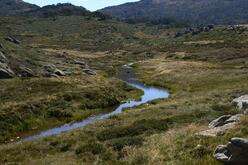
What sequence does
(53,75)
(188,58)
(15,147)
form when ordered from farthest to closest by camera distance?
1. (188,58)
2. (53,75)
3. (15,147)

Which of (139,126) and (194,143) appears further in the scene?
(139,126)

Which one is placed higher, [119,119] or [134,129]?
[134,129]

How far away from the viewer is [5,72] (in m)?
70.6

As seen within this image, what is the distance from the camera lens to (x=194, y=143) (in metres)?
23.2

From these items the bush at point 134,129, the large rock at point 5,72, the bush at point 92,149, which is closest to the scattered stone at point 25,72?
the large rock at point 5,72

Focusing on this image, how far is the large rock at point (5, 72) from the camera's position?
69.9 metres

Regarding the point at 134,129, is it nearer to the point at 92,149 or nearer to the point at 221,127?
the point at 92,149

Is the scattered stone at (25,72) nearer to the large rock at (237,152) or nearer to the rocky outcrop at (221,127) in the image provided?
the rocky outcrop at (221,127)

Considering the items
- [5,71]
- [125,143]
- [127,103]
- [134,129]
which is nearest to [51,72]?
[5,71]

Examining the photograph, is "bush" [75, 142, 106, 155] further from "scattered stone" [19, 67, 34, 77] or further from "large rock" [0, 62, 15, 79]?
"scattered stone" [19, 67, 34, 77]

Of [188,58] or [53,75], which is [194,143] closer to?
[53,75]

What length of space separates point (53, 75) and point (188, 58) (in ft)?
226

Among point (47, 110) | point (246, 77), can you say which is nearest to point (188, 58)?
point (246, 77)

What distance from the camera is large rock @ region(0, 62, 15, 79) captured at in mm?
69938
